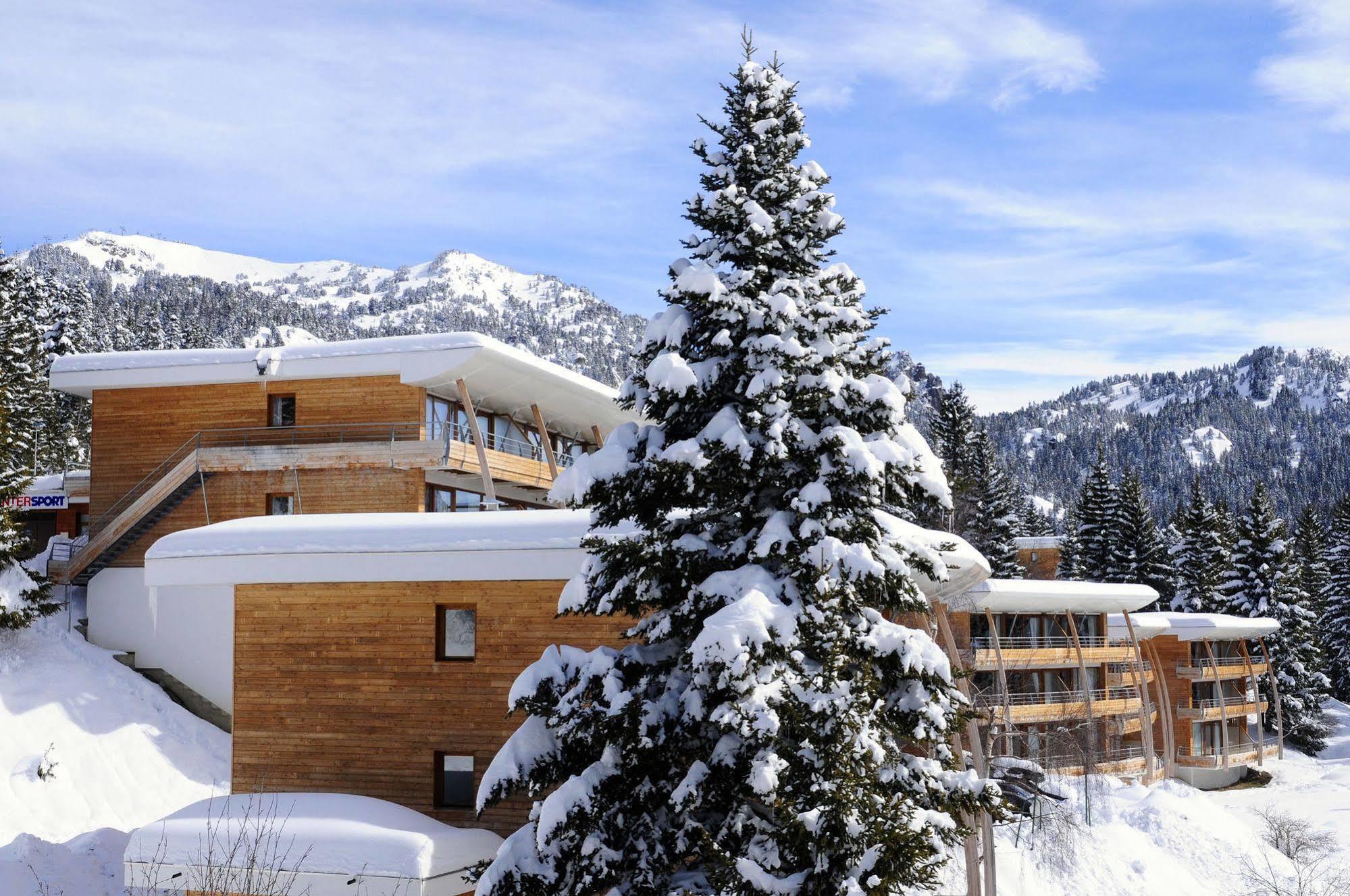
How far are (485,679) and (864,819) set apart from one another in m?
10.1

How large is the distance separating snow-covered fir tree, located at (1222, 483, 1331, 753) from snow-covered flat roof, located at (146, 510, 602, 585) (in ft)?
209

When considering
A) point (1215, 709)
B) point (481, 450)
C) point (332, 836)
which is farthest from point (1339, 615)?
point (332, 836)

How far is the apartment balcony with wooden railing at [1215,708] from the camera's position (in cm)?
6147

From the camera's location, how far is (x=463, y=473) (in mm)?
38219

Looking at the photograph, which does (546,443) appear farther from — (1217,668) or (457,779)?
(1217,668)

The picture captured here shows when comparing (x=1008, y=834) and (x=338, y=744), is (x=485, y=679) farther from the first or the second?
(x=1008, y=834)

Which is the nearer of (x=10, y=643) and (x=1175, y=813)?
(x=10, y=643)

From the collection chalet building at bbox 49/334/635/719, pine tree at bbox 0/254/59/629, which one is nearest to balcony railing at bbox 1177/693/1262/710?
chalet building at bbox 49/334/635/719

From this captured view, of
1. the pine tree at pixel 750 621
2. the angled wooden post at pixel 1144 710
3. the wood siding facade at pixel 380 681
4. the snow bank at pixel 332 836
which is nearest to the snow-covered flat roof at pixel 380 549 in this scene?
the wood siding facade at pixel 380 681

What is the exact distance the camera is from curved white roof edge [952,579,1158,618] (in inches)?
1748

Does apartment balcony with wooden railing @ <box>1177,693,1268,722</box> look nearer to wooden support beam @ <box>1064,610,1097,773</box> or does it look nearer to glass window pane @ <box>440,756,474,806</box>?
wooden support beam @ <box>1064,610,1097,773</box>

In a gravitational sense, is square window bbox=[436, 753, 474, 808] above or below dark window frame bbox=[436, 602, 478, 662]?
below

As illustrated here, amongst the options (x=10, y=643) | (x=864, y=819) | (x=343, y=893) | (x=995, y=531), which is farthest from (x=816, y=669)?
(x=995, y=531)

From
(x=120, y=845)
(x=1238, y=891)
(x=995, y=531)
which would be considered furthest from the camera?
(x=995, y=531)
